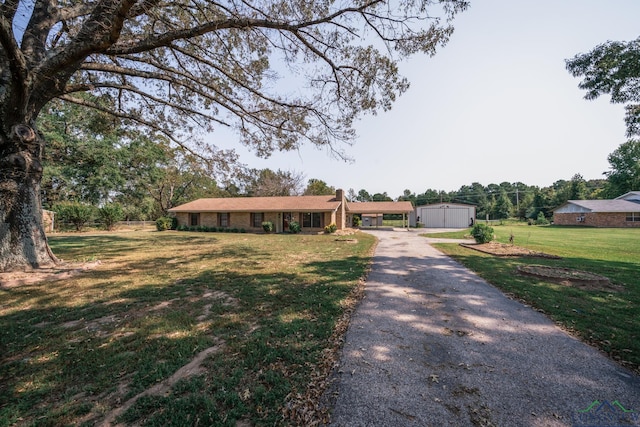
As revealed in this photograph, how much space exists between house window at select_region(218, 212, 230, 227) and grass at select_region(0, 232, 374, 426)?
19334 mm

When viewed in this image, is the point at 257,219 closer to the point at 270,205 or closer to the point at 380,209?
the point at 270,205

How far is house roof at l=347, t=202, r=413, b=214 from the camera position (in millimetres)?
30419

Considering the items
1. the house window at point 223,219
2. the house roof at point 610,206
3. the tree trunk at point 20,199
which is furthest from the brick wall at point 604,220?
the tree trunk at point 20,199

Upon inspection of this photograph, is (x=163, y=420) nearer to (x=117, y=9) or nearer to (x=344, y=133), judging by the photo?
(x=117, y=9)

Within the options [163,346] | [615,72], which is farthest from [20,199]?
[615,72]

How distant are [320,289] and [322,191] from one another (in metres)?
40.6

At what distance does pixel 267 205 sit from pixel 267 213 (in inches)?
33.5

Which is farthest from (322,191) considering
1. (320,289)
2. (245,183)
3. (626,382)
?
(626,382)

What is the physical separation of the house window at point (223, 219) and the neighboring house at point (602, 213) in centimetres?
4518

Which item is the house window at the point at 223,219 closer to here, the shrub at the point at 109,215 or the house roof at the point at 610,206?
the shrub at the point at 109,215

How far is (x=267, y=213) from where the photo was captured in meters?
24.9

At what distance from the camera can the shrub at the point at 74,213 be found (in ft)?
78.8

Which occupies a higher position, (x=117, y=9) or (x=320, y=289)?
(x=117, y=9)

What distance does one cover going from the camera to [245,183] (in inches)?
416
